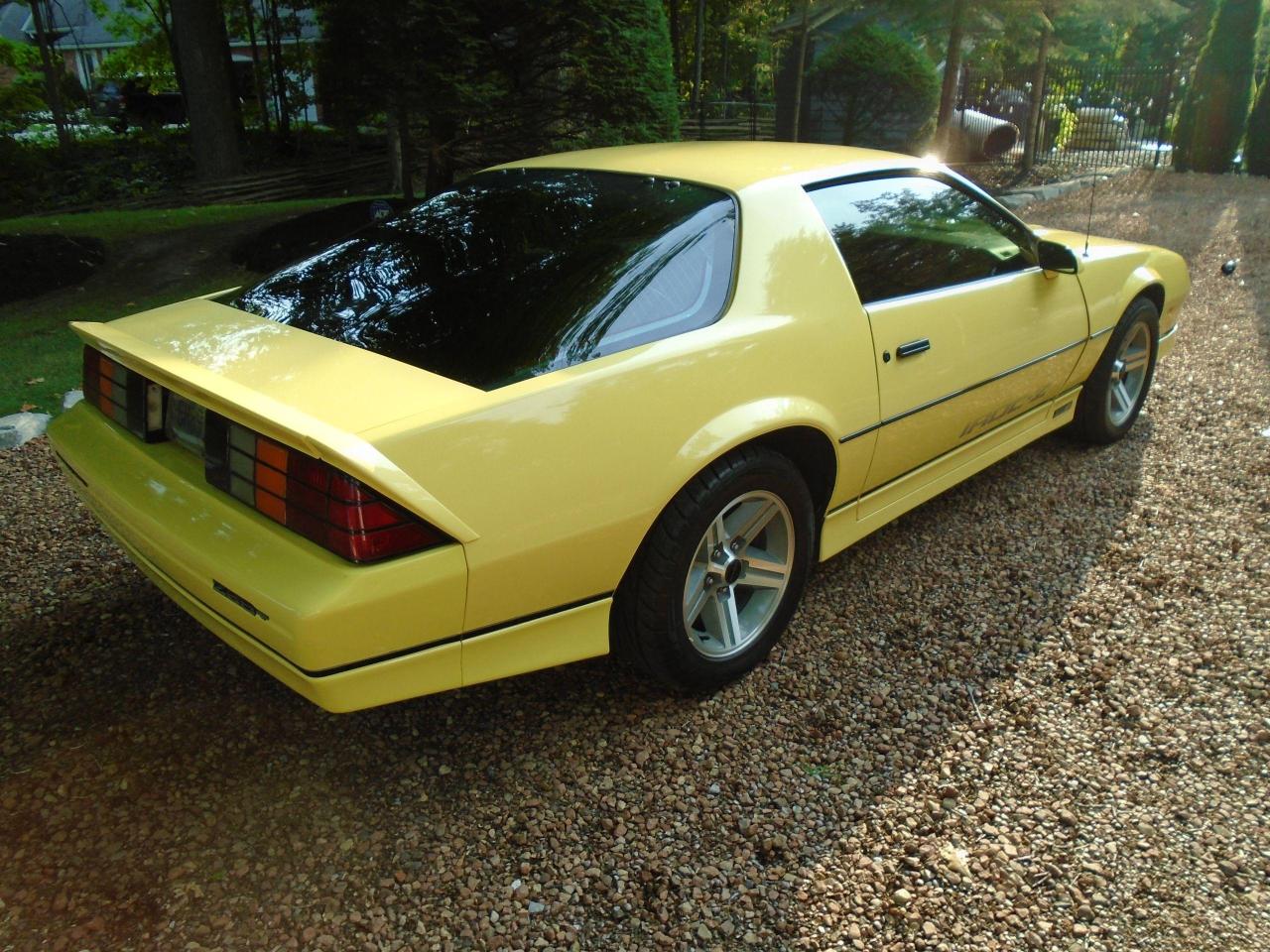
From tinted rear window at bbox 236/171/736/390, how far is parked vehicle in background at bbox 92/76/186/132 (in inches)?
795

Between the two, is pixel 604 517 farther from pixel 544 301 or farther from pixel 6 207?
pixel 6 207

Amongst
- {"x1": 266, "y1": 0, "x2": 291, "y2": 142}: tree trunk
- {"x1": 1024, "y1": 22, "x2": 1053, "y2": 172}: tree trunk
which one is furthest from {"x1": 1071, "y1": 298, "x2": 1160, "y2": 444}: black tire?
{"x1": 266, "y1": 0, "x2": 291, "y2": 142}: tree trunk

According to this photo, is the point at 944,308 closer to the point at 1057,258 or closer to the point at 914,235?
the point at 914,235

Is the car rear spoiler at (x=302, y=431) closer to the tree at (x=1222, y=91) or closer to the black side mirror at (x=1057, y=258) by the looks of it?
the black side mirror at (x=1057, y=258)

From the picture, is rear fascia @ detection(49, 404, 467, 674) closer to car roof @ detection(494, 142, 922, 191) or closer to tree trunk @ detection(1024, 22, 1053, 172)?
car roof @ detection(494, 142, 922, 191)

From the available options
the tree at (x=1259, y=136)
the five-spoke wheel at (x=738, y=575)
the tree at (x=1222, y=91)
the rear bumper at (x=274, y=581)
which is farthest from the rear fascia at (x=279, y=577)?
the tree at (x=1222, y=91)

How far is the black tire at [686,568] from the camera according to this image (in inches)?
97.2

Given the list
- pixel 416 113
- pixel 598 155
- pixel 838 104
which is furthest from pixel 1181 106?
pixel 598 155

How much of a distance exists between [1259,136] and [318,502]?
1726 cm

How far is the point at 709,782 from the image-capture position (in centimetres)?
247

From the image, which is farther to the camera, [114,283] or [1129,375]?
[114,283]

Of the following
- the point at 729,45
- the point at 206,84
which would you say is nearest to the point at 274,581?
the point at 206,84

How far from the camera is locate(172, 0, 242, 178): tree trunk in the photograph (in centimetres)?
1162

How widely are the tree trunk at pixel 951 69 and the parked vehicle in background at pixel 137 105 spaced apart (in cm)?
1571
